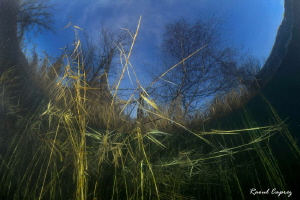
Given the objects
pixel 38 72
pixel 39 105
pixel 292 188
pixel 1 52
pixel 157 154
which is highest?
pixel 1 52

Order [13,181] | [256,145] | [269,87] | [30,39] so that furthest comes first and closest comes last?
[30,39] → [269,87] → [256,145] → [13,181]

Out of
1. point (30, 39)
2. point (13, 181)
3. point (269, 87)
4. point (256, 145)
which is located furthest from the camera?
point (30, 39)

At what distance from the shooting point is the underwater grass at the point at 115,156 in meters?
0.65

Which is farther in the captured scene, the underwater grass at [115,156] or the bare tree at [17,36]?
the bare tree at [17,36]

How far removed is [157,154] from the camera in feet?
2.80

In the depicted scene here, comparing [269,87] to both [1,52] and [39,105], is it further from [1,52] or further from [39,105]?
[1,52]

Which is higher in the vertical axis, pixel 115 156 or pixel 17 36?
pixel 17 36

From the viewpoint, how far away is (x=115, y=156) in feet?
2.18

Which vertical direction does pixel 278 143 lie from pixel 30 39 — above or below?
below

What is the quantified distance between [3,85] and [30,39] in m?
0.27

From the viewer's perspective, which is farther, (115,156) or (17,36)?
(17,36)

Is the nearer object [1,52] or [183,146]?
[183,146]

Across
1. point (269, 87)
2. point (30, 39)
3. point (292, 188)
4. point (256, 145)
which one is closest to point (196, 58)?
point (269, 87)

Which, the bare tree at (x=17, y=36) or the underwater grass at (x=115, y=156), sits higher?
the bare tree at (x=17, y=36)
